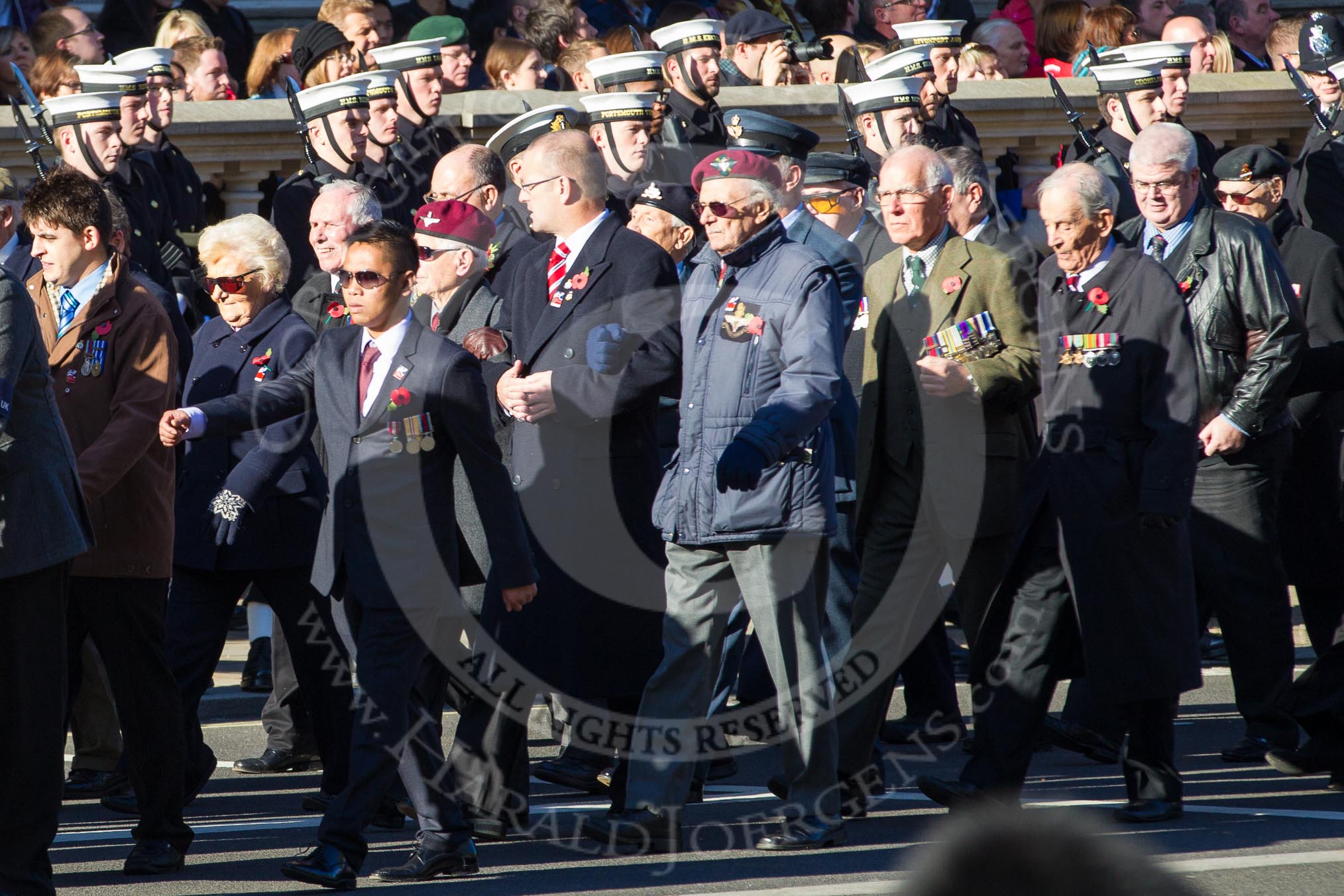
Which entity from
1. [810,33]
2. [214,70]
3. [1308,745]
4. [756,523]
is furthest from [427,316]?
[810,33]

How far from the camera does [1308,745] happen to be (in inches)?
259

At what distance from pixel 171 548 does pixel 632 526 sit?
1432 millimetres

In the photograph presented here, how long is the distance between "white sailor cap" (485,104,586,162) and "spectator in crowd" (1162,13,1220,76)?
4.55 metres

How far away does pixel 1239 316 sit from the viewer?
6980 mm

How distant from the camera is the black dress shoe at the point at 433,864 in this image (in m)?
5.30

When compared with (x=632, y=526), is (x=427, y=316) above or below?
above

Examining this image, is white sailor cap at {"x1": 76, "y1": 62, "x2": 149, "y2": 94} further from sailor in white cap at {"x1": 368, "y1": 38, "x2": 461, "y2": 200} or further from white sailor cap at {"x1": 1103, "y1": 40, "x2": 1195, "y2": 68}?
white sailor cap at {"x1": 1103, "y1": 40, "x2": 1195, "y2": 68}

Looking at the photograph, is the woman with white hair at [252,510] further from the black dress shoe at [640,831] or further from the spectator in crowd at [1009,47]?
the spectator in crowd at [1009,47]

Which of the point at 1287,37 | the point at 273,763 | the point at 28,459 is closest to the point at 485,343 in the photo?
the point at 273,763

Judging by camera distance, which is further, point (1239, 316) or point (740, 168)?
point (1239, 316)

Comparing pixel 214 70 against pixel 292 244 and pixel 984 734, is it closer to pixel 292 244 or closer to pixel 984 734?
pixel 292 244

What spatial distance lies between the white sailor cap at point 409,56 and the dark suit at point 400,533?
4145mm

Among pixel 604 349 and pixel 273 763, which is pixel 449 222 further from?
pixel 273 763

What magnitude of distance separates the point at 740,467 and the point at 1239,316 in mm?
2600
